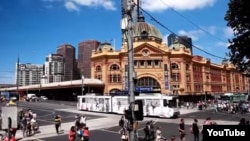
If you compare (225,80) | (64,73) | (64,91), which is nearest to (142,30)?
(64,91)

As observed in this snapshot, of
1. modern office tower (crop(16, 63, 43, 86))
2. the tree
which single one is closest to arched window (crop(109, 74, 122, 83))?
the tree

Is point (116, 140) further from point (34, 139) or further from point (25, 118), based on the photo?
point (25, 118)

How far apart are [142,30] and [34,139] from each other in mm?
64302

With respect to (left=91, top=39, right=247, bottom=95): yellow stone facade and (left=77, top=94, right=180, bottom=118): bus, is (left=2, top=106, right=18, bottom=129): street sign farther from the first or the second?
(left=91, top=39, right=247, bottom=95): yellow stone facade

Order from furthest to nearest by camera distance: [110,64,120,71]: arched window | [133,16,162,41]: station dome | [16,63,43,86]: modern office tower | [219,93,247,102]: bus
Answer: [16,63,43,86]: modern office tower → [133,16,162,41]: station dome → [110,64,120,71]: arched window → [219,93,247,102]: bus

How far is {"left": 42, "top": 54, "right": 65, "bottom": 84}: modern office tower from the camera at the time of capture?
16000 centimetres

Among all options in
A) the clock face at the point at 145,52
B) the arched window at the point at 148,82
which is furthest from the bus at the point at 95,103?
the clock face at the point at 145,52

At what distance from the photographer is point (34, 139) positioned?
1062 inches

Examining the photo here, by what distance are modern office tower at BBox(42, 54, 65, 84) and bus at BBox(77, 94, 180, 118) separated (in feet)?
351

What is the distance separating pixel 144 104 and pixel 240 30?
2591 cm

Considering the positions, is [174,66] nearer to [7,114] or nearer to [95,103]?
[95,103]

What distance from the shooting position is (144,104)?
45125 mm

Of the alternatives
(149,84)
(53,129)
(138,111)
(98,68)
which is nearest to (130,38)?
(138,111)

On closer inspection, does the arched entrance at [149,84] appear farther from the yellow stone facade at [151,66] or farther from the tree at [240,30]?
the tree at [240,30]
